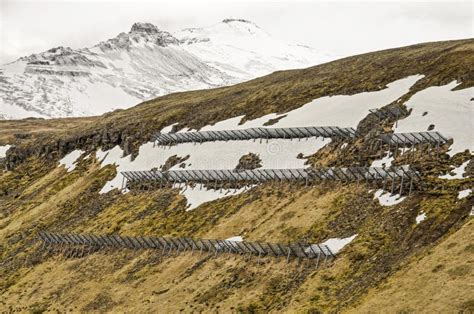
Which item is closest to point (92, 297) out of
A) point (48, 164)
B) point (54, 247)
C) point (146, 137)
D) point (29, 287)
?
point (29, 287)

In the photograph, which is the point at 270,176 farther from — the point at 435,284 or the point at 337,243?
the point at 435,284

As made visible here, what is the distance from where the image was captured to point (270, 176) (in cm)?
8212

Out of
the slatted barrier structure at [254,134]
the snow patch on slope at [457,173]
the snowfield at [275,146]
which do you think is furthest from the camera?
the slatted barrier structure at [254,134]

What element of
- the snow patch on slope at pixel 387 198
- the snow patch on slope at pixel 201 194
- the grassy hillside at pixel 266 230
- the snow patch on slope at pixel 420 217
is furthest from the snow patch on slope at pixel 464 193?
the snow patch on slope at pixel 201 194

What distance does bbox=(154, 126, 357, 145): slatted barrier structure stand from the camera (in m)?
86.1

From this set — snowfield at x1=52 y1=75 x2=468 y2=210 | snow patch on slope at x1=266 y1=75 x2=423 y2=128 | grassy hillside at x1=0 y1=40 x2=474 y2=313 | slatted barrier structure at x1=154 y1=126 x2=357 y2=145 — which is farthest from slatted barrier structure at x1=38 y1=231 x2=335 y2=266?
snow patch on slope at x1=266 y1=75 x2=423 y2=128

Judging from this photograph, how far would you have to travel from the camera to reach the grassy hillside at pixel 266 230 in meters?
49.9

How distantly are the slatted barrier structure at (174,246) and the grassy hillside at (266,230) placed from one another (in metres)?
1.32

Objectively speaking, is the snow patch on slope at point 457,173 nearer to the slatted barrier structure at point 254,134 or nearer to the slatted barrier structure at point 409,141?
the slatted barrier structure at point 409,141

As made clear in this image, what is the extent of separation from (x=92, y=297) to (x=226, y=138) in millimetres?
40813

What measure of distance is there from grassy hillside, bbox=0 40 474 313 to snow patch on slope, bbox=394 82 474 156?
2637mm

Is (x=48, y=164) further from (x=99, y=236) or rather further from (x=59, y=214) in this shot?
(x=99, y=236)

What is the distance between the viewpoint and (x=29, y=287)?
8100 centimetres

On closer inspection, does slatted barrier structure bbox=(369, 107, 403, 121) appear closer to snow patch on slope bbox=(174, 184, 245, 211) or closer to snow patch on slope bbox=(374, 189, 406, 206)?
snow patch on slope bbox=(374, 189, 406, 206)
